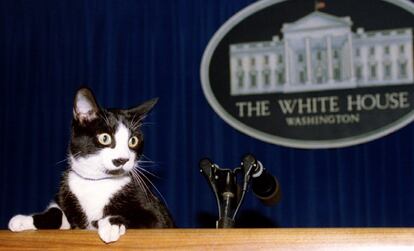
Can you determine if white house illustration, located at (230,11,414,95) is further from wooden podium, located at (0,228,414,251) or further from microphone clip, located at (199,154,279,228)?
wooden podium, located at (0,228,414,251)

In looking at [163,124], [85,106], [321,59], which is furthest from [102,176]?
[321,59]

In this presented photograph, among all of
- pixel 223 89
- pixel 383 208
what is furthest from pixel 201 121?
pixel 383 208

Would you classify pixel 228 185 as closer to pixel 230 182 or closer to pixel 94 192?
pixel 230 182

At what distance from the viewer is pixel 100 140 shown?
3.48 ft

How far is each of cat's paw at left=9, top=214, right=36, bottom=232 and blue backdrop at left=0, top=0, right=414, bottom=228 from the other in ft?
4.53

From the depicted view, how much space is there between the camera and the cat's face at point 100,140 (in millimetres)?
1053

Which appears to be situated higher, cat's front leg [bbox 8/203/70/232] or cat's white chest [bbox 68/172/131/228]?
cat's white chest [bbox 68/172/131/228]

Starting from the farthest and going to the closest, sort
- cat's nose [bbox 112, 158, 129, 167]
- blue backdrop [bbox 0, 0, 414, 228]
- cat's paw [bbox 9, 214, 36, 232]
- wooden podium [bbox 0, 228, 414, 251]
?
blue backdrop [bbox 0, 0, 414, 228]
cat's nose [bbox 112, 158, 129, 167]
cat's paw [bbox 9, 214, 36, 232]
wooden podium [bbox 0, 228, 414, 251]

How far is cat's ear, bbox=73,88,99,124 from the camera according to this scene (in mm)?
1063

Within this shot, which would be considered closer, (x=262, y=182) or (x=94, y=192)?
(x=262, y=182)

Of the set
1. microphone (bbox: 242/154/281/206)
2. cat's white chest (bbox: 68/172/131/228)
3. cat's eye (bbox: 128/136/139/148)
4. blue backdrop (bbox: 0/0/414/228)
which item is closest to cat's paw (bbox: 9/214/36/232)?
cat's white chest (bbox: 68/172/131/228)

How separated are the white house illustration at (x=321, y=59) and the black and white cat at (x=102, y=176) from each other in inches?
52.3

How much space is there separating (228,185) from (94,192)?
0.29 metres

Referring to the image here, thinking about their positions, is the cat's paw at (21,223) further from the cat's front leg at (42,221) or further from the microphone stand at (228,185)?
the microphone stand at (228,185)
